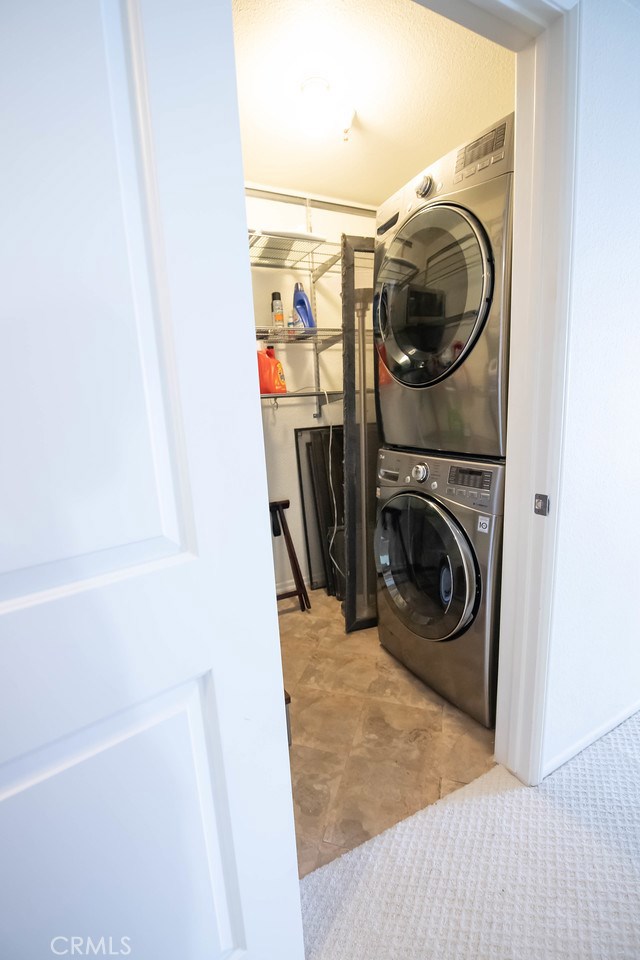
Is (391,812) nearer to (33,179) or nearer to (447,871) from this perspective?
(447,871)

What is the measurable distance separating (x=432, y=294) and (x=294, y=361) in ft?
3.85

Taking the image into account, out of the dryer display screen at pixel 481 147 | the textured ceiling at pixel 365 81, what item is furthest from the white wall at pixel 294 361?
the dryer display screen at pixel 481 147

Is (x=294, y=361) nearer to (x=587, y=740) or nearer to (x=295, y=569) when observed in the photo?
(x=295, y=569)

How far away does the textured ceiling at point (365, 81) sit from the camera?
1201mm

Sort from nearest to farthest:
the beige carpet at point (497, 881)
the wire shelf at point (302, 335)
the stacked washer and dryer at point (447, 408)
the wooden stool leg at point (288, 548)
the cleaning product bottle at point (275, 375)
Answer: the beige carpet at point (497, 881)
the stacked washer and dryer at point (447, 408)
the wire shelf at point (302, 335)
the cleaning product bottle at point (275, 375)
the wooden stool leg at point (288, 548)

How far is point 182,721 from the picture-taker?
1.99 feet

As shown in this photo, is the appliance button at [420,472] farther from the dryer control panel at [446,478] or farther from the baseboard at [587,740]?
the baseboard at [587,740]

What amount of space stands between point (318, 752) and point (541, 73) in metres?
2.15

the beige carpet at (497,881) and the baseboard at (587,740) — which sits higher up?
the baseboard at (587,740)

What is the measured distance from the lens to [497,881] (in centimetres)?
101

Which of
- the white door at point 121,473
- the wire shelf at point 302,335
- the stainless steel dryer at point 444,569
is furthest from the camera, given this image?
the wire shelf at point 302,335

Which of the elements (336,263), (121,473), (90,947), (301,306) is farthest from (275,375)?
(90,947)

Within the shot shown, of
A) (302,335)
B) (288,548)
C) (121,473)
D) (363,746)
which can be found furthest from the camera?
(288,548)

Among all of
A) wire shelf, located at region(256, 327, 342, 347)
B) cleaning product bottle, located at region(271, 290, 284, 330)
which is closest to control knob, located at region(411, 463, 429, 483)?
wire shelf, located at region(256, 327, 342, 347)
